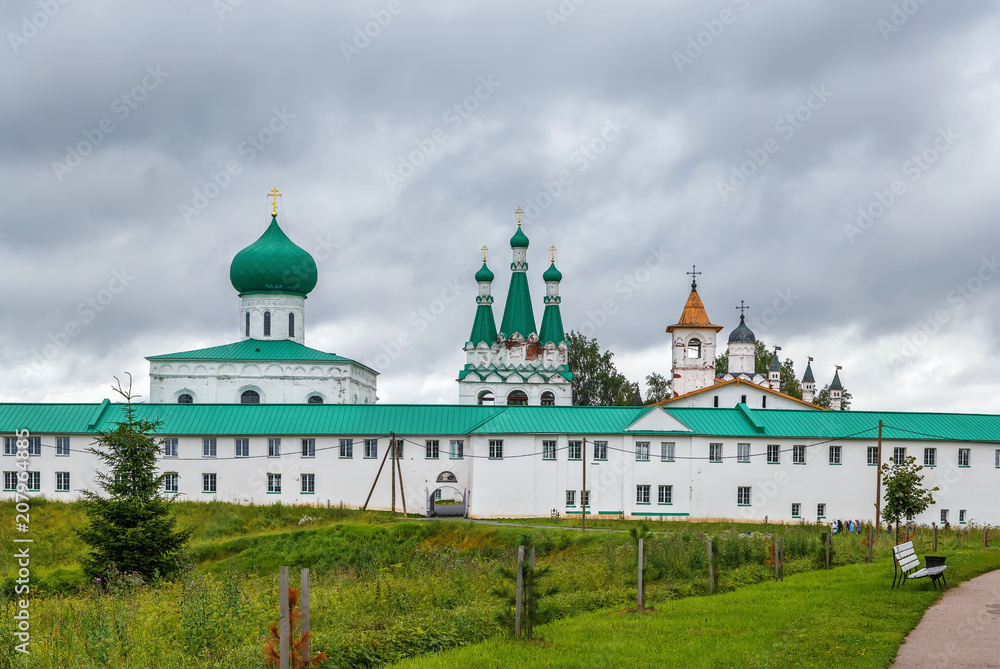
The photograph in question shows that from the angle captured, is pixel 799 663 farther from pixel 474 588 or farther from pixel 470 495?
pixel 470 495

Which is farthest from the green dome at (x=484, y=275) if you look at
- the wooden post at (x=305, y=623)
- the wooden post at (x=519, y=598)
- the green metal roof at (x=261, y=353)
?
the wooden post at (x=305, y=623)

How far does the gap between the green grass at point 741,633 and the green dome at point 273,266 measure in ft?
131

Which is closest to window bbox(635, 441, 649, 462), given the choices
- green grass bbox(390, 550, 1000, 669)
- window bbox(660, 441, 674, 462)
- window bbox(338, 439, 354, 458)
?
window bbox(660, 441, 674, 462)

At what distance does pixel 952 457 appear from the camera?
4066 cm

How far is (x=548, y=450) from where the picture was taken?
39.8 meters

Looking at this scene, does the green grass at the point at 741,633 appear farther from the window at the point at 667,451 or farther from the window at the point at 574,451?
the window at the point at 667,451

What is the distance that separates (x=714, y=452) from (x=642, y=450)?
8.96 ft

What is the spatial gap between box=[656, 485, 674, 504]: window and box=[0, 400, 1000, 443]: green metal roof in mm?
2376

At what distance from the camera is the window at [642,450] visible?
40.2 m

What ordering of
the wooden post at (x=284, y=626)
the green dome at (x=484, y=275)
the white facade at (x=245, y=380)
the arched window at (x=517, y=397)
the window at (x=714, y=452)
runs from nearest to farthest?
the wooden post at (x=284, y=626)
the window at (x=714, y=452)
the white facade at (x=245, y=380)
the arched window at (x=517, y=397)
the green dome at (x=484, y=275)

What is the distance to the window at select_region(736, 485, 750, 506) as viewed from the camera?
40.1 metres

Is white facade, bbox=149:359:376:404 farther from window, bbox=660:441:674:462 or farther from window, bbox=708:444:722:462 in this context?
window, bbox=708:444:722:462

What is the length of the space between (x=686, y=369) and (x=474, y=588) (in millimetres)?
46233

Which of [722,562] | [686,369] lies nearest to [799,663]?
[722,562]
